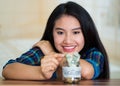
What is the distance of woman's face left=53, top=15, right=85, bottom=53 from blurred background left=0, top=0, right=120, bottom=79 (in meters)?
1.13

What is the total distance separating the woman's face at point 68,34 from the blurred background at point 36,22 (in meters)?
1.13

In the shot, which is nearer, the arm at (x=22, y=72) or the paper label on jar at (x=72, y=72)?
the paper label on jar at (x=72, y=72)

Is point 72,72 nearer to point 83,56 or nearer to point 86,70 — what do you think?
point 86,70

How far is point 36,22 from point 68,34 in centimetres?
124

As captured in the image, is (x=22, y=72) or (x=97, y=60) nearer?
(x=22, y=72)

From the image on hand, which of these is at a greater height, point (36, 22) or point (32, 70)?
point (36, 22)

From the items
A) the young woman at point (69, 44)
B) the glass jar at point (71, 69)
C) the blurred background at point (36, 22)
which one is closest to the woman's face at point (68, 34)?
the young woman at point (69, 44)

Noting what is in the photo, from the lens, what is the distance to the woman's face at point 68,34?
1.25 metres

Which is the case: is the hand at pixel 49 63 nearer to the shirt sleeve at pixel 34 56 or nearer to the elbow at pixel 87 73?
the elbow at pixel 87 73

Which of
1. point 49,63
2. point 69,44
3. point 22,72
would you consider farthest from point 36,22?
point 49,63

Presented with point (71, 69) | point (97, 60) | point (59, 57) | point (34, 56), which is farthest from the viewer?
point (34, 56)

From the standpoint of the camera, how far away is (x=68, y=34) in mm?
1236

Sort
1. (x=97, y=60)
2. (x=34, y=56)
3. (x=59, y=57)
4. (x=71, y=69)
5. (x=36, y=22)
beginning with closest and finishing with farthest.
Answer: (x=71, y=69) < (x=59, y=57) < (x=97, y=60) < (x=34, y=56) < (x=36, y=22)

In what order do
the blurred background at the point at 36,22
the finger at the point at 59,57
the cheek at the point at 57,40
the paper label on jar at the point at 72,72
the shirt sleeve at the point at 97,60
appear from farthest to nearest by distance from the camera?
the blurred background at the point at 36,22, the cheek at the point at 57,40, the shirt sleeve at the point at 97,60, the finger at the point at 59,57, the paper label on jar at the point at 72,72
